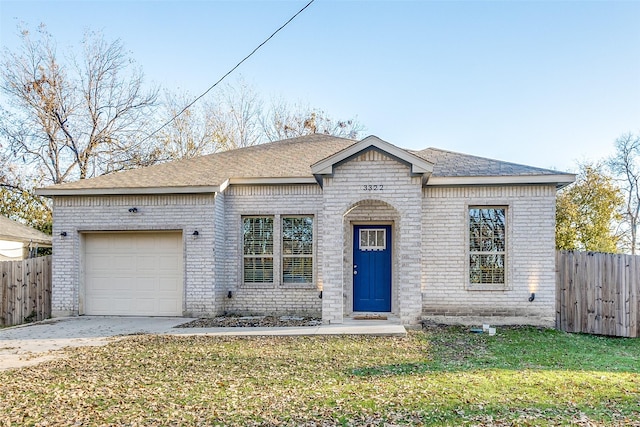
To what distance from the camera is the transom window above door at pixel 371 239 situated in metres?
11.8

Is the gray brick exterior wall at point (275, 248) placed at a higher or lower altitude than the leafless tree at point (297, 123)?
lower

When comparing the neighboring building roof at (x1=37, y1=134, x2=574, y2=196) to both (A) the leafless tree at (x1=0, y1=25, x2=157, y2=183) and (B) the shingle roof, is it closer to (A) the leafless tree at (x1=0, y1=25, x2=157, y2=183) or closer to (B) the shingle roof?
(B) the shingle roof

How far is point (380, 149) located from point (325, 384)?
225 inches

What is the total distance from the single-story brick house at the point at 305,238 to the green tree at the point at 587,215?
22.9 feet

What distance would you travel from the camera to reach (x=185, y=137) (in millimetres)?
26344

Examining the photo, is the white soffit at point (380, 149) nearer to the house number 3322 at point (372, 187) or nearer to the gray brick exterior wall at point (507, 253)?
the house number 3322 at point (372, 187)

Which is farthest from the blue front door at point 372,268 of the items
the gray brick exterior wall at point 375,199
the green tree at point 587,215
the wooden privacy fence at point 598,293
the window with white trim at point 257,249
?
the green tree at point 587,215

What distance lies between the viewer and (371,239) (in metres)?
11.9

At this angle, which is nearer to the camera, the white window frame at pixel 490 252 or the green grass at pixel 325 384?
the green grass at pixel 325 384

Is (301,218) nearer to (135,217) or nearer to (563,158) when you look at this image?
(135,217)

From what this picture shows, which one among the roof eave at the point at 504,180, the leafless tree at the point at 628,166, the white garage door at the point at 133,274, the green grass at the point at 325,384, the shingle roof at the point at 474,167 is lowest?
the green grass at the point at 325,384

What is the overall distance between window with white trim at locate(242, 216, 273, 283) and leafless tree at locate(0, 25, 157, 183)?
552 inches

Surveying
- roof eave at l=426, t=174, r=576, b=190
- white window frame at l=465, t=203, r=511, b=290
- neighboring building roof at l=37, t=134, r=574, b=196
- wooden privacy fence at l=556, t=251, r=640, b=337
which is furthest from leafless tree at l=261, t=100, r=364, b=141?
wooden privacy fence at l=556, t=251, r=640, b=337

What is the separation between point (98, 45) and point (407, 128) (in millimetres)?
15781
